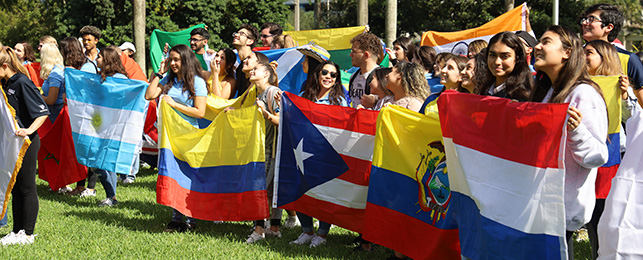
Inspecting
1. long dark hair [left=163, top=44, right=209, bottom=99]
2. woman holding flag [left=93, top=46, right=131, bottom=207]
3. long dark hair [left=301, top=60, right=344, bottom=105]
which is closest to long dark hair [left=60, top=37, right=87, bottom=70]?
woman holding flag [left=93, top=46, right=131, bottom=207]

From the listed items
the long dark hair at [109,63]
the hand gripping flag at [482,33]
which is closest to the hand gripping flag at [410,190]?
the long dark hair at [109,63]

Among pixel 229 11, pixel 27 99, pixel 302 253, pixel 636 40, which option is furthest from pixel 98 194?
pixel 636 40

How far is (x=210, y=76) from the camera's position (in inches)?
308

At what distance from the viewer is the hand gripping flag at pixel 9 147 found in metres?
5.65

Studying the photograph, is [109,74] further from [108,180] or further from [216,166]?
[216,166]

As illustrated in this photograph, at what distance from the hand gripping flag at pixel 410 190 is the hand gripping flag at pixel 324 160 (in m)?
0.33

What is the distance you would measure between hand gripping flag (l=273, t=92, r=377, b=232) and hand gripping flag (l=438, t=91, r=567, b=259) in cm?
130

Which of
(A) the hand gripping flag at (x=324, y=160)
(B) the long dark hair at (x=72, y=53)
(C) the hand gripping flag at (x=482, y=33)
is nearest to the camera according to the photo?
(A) the hand gripping flag at (x=324, y=160)

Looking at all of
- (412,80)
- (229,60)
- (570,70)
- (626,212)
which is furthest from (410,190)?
(229,60)

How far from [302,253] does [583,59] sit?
2949 mm

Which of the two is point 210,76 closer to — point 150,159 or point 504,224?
point 150,159

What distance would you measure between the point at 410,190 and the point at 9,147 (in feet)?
11.8

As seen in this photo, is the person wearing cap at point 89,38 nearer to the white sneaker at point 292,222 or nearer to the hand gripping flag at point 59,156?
the hand gripping flag at point 59,156

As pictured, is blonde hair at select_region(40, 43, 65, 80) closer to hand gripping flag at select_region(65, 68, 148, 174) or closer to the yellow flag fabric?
hand gripping flag at select_region(65, 68, 148, 174)
